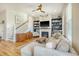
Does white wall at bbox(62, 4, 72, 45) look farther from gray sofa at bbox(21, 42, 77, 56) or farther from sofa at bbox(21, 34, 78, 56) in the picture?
gray sofa at bbox(21, 42, 77, 56)

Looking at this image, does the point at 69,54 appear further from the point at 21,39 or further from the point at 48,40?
the point at 21,39

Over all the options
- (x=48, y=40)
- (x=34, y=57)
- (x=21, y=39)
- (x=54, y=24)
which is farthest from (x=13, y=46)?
(x=54, y=24)

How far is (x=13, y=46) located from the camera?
2654 mm

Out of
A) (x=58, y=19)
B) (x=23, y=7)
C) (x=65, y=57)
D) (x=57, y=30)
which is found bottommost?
(x=65, y=57)

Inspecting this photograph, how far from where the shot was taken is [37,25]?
8.86 feet

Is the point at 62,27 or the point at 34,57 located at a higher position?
the point at 62,27

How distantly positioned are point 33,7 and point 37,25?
28 cm

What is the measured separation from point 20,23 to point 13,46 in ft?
1.21

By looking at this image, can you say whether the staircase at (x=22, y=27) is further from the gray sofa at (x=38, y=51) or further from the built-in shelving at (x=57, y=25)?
the built-in shelving at (x=57, y=25)

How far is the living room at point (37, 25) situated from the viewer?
2652 millimetres

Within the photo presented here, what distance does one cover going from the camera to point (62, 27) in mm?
2682

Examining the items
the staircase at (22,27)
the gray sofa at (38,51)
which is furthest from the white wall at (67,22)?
the staircase at (22,27)

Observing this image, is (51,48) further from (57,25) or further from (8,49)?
(8,49)

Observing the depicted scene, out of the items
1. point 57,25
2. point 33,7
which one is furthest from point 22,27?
point 57,25
